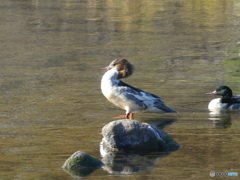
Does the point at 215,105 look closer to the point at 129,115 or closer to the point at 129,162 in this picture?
the point at 129,115

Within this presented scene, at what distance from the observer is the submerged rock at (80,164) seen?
26.1ft

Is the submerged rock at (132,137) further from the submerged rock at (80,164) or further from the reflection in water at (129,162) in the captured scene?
the submerged rock at (80,164)

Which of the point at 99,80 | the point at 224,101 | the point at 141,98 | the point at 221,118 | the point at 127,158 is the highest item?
the point at 141,98

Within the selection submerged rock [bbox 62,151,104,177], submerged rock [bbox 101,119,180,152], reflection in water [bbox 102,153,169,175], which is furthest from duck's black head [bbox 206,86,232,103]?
submerged rock [bbox 62,151,104,177]

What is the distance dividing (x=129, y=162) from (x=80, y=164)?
72 cm

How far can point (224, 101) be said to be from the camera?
12.0m

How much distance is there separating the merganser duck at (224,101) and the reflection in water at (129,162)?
11.7 feet

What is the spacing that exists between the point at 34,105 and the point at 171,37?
1187cm

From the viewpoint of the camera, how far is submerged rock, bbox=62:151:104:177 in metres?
7.97

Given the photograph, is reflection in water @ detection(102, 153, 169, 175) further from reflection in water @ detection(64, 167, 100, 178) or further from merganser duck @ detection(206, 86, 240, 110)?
merganser duck @ detection(206, 86, 240, 110)

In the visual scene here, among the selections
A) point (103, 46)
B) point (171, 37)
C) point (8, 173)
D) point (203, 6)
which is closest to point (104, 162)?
point (8, 173)

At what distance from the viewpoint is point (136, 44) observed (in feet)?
69.9

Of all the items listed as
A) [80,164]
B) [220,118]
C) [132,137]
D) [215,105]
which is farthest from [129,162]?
[215,105]

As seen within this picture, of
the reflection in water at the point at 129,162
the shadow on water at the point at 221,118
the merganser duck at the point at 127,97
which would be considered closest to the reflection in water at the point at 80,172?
the reflection in water at the point at 129,162
